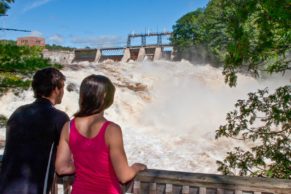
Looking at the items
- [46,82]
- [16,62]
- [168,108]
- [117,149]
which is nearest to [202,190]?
[117,149]

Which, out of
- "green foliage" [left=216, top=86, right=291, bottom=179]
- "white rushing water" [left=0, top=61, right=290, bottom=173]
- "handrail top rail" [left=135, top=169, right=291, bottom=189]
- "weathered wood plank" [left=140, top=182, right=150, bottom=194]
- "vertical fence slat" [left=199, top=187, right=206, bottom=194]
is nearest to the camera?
"handrail top rail" [left=135, top=169, right=291, bottom=189]

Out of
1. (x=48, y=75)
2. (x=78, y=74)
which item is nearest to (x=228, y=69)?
(x=48, y=75)

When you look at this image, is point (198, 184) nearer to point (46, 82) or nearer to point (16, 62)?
point (46, 82)

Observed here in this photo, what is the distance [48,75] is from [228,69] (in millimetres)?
2326

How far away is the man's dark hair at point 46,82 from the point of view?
6.73 feet

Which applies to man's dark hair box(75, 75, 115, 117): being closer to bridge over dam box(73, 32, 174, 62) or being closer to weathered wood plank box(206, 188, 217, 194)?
weathered wood plank box(206, 188, 217, 194)

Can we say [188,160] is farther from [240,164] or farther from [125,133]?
[240,164]

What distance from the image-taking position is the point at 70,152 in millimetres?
1841

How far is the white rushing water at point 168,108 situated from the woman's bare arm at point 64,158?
8301 millimetres

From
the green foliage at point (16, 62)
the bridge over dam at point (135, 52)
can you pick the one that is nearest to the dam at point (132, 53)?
the bridge over dam at point (135, 52)

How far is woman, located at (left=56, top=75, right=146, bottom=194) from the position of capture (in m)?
1.67

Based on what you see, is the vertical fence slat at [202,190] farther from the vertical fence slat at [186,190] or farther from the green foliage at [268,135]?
the green foliage at [268,135]

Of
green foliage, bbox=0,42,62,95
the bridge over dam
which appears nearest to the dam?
the bridge over dam

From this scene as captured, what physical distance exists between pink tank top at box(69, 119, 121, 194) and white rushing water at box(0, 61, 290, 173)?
8440mm
